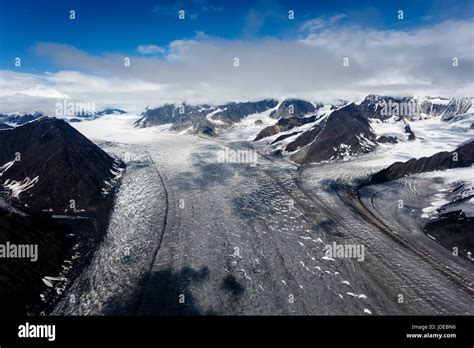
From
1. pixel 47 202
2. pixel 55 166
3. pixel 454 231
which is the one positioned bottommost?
pixel 454 231

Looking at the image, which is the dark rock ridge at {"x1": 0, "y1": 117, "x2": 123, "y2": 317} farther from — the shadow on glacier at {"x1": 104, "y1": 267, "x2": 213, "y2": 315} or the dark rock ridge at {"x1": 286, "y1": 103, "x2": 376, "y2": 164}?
the dark rock ridge at {"x1": 286, "y1": 103, "x2": 376, "y2": 164}

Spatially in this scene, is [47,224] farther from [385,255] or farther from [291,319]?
[385,255]

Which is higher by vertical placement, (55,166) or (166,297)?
(55,166)

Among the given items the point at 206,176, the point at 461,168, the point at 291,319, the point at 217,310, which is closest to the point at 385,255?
the point at 291,319

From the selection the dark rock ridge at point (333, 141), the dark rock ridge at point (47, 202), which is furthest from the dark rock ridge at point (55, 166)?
the dark rock ridge at point (333, 141)

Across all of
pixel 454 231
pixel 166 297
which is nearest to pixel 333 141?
pixel 454 231

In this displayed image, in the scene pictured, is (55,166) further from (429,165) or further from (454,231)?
(429,165)

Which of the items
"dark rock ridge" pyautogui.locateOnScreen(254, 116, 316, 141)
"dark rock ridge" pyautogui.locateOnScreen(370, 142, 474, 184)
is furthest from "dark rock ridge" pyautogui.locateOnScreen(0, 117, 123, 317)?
"dark rock ridge" pyautogui.locateOnScreen(254, 116, 316, 141)
